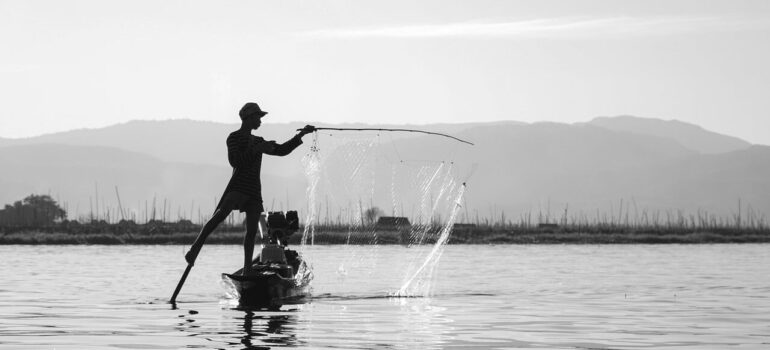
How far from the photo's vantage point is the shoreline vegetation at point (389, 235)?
7810 centimetres

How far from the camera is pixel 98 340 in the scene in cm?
1617

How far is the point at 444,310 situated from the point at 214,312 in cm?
356

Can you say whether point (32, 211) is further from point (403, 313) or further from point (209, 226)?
point (403, 313)

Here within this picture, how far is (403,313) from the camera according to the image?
20906 millimetres

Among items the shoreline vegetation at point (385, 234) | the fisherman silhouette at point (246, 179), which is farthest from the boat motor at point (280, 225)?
the shoreline vegetation at point (385, 234)

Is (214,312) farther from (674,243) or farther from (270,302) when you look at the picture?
(674,243)

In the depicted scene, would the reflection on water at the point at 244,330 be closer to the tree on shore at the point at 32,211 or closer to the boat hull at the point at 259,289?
the boat hull at the point at 259,289

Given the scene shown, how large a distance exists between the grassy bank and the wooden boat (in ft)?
147

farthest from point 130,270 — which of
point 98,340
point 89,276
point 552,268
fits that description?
point 98,340

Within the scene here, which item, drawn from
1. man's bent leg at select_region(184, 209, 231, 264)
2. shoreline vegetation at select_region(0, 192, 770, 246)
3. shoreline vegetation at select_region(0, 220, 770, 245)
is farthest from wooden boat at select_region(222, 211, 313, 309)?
shoreline vegetation at select_region(0, 220, 770, 245)

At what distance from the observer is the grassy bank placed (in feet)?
255

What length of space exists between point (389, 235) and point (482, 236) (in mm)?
6041

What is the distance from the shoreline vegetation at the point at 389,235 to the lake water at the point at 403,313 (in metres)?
40.5

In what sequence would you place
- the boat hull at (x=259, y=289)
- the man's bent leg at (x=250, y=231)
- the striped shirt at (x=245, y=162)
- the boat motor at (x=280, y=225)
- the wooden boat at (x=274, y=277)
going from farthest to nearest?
1. the boat motor at (x=280, y=225)
2. the wooden boat at (x=274, y=277)
3. the boat hull at (x=259, y=289)
4. the man's bent leg at (x=250, y=231)
5. the striped shirt at (x=245, y=162)
